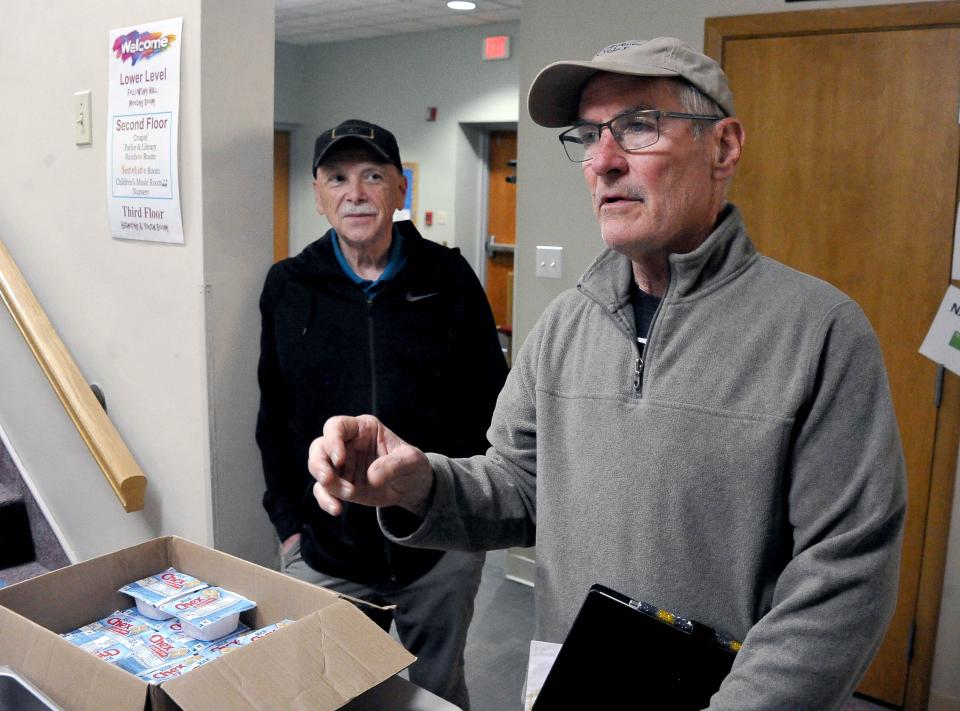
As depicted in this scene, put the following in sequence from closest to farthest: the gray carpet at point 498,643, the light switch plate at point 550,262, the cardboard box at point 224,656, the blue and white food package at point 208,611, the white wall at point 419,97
Answer: the cardboard box at point 224,656 → the blue and white food package at point 208,611 → the gray carpet at point 498,643 → the light switch plate at point 550,262 → the white wall at point 419,97

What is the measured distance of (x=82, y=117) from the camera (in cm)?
213

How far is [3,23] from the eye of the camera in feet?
7.72

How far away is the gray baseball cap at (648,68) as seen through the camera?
107 centimetres

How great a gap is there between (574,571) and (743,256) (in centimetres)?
50

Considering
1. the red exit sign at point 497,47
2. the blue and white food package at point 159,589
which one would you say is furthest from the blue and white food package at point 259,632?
the red exit sign at point 497,47

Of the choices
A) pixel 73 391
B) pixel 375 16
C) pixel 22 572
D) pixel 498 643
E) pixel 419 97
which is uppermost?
pixel 375 16

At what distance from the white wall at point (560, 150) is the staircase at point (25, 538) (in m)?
1.78

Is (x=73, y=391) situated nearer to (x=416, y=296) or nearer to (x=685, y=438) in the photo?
(x=416, y=296)

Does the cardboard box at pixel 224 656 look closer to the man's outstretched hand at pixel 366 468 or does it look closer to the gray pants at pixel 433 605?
the man's outstretched hand at pixel 366 468

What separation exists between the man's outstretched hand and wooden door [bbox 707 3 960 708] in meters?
1.96

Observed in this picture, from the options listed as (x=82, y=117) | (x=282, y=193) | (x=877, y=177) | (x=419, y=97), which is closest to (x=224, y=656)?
(x=82, y=117)

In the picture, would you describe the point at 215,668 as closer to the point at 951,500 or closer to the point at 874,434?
the point at 874,434

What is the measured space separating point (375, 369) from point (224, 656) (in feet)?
2.92

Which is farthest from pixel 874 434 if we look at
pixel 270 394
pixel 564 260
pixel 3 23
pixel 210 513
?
pixel 3 23
